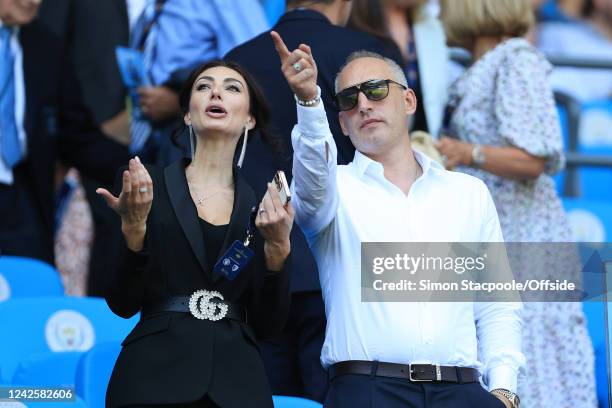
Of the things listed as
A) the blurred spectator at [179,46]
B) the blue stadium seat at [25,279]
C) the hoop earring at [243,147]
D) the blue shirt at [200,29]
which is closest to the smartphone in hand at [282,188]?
the hoop earring at [243,147]

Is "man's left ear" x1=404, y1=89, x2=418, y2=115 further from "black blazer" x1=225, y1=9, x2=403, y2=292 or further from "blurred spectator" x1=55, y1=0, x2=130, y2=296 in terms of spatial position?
"blurred spectator" x1=55, y1=0, x2=130, y2=296

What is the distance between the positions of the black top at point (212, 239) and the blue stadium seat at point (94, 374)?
0.75 metres

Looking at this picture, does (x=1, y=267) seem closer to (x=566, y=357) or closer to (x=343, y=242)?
(x=343, y=242)

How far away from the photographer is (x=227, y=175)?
402 cm

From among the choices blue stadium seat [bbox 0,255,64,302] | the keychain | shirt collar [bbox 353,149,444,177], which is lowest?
the keychain

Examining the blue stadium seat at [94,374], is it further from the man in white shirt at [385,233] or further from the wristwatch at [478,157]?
the wristwatch at [478,157]

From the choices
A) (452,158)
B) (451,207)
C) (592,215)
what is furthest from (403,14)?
(451,207)

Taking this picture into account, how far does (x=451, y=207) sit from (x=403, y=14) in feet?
6.70

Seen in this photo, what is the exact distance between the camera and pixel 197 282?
3750 mm

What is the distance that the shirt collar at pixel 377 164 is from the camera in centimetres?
402

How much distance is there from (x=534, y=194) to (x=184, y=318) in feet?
6.85

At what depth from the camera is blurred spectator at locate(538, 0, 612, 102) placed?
30.4 feet

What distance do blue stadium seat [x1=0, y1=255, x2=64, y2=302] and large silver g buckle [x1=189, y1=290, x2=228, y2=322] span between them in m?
1.84

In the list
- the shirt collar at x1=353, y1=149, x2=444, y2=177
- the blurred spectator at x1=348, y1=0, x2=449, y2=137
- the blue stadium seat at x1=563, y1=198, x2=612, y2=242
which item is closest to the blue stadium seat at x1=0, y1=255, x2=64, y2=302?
the blurred spectator at x1=348, y1=0, x2=449, y2=137
